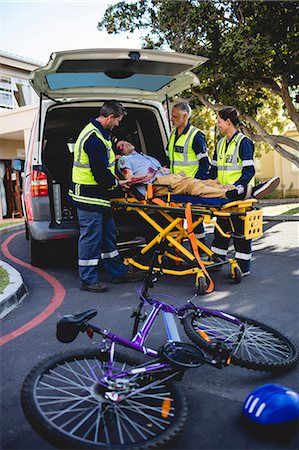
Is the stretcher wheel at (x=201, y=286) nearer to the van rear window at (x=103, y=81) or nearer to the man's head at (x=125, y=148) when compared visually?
the man's head at (x=125, y=148)

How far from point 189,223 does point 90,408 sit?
2.78 m

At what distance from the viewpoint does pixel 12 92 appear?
64.3 ft

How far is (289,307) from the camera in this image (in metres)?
4.29

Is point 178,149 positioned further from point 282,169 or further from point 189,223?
point 282,169

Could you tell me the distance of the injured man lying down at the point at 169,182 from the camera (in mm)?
4875

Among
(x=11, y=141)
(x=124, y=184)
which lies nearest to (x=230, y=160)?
(x=124, y=184)

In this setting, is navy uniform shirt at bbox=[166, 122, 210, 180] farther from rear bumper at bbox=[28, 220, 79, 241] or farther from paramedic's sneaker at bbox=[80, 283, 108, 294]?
paramedic's sneaker at bbox=[80, 283, 108, 294]

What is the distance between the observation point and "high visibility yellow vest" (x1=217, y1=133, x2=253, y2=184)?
5410 millimetres

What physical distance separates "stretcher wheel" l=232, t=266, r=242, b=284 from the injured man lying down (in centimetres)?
83

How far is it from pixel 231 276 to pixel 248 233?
0.94 metres

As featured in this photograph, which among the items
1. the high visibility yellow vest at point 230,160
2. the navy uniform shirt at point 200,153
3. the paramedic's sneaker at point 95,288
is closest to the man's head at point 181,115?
the navy uniform shirt at point 200,153

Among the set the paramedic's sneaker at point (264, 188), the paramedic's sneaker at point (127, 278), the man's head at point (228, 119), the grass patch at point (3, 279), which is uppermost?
the man's head at point (228, 119)

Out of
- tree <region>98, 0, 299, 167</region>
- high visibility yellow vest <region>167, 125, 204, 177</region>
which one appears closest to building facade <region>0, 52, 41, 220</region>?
tree <region>98, 0, 299, 167</region>

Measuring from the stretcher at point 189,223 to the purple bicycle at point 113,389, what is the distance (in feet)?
5.88
